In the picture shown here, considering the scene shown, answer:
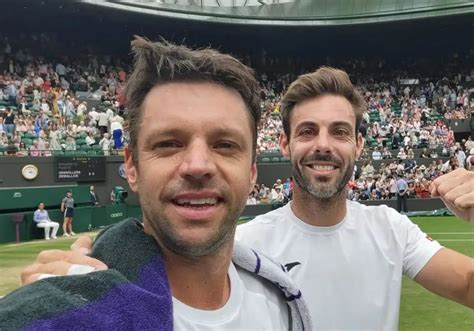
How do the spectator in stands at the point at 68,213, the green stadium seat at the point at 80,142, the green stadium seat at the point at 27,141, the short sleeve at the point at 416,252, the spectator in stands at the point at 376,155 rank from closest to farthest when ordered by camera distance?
the short sleeve at the point at 416,252 < the spectator in stands at the point at 68,213 < the green stadium seat at the point at 27,141 < the green stadium seat at the point at 80,142 < the spectator in stands at the point at 376,155

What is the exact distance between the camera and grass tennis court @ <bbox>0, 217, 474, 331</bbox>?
246 inches

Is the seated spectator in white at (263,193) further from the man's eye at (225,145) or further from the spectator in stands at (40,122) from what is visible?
the man's eye at (225,145)

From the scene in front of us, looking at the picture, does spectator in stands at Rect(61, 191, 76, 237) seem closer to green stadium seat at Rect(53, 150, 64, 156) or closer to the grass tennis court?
green stadium seat at Rect(53, 150, 64, 156)

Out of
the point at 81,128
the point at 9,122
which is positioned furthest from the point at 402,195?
the point at 9,122

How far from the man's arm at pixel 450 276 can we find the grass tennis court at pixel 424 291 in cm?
359

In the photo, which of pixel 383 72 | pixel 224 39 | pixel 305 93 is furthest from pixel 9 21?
pixel 305 93

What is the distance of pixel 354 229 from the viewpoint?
9.37 feet

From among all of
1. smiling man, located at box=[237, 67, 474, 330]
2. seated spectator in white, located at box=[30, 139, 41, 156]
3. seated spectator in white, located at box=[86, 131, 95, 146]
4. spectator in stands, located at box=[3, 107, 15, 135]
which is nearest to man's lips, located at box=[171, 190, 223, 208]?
smiling man, located at box=[237, 67, 474, 330]

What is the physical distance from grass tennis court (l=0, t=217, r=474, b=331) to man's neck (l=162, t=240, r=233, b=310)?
16.2ft

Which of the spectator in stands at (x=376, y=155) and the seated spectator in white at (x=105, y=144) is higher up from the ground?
the seated spectator in white at (x=105, y=144)

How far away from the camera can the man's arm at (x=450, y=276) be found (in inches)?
103

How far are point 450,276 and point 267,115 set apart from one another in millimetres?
28391

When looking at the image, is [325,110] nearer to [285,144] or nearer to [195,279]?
[285,144]

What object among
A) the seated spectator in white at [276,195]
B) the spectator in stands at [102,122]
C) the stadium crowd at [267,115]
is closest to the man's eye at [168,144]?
the stadium crowd at [267,115]
